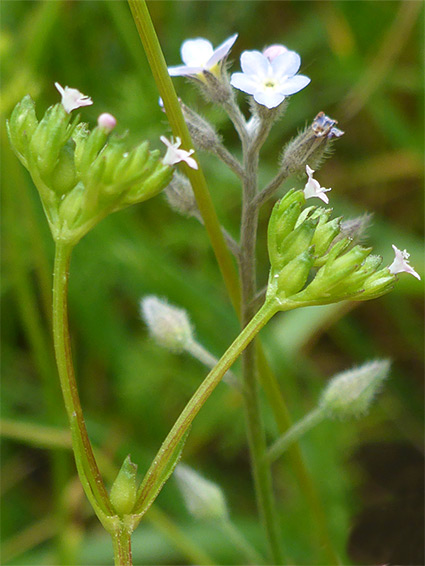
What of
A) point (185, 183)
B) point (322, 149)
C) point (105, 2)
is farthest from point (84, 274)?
point (322, 149)

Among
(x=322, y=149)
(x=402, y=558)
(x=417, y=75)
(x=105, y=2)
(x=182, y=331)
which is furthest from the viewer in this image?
(x=417, y=75)

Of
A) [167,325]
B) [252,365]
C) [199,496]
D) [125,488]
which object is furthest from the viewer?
[199,496]

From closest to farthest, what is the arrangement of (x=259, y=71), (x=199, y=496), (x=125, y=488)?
(x=125, y=488) < (x=259, y=71) < (x=199, y=496)

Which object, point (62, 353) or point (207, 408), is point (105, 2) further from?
point (62, 353)

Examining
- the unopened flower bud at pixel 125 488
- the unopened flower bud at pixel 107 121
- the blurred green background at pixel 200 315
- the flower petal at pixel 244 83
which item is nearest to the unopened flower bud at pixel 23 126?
the unopened flower bud at pixel 107 121

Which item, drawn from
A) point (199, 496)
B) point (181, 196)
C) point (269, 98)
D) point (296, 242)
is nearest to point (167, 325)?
point (181, 196)

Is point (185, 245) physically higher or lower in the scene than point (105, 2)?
lower

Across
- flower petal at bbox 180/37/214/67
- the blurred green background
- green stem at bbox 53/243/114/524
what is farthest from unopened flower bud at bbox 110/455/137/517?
the blurred green background

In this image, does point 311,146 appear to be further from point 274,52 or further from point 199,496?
point 199,496
